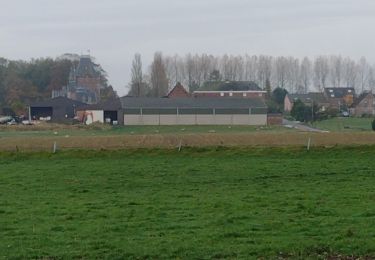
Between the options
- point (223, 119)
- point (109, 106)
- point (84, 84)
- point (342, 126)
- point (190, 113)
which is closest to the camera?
point (342, 126)

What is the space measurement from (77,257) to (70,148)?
1189 inches

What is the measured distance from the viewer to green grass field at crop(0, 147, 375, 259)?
37.5 ft

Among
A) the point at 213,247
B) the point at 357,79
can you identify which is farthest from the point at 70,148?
the point at 357,79

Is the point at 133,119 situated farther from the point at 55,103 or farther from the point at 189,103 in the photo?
the point at 55,103

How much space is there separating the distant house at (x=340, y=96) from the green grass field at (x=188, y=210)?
130132mm

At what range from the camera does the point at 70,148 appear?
1597 inches

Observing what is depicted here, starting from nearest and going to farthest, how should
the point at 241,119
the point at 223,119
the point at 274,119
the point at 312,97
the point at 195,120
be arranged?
1. the point at 195,120
2. the point at 223,119
3. the point at 241,119
4. the point at 274,119
5. the point at 312,97

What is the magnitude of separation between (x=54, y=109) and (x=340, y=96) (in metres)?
76.3

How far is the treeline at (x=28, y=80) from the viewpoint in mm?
133125

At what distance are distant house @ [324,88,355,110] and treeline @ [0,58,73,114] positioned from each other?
63.3 meters

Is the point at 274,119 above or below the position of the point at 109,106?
below

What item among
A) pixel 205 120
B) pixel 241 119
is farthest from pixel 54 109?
pixel 241 119

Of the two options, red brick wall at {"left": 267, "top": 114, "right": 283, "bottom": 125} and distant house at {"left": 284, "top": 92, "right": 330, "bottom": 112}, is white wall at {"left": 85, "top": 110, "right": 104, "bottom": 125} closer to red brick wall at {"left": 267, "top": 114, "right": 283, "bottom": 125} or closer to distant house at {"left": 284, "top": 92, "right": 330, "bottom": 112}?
red brick wall at {"left": 267, "top": 114, "right": 283, "bottom": 125}

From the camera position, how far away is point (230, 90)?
14962cm
